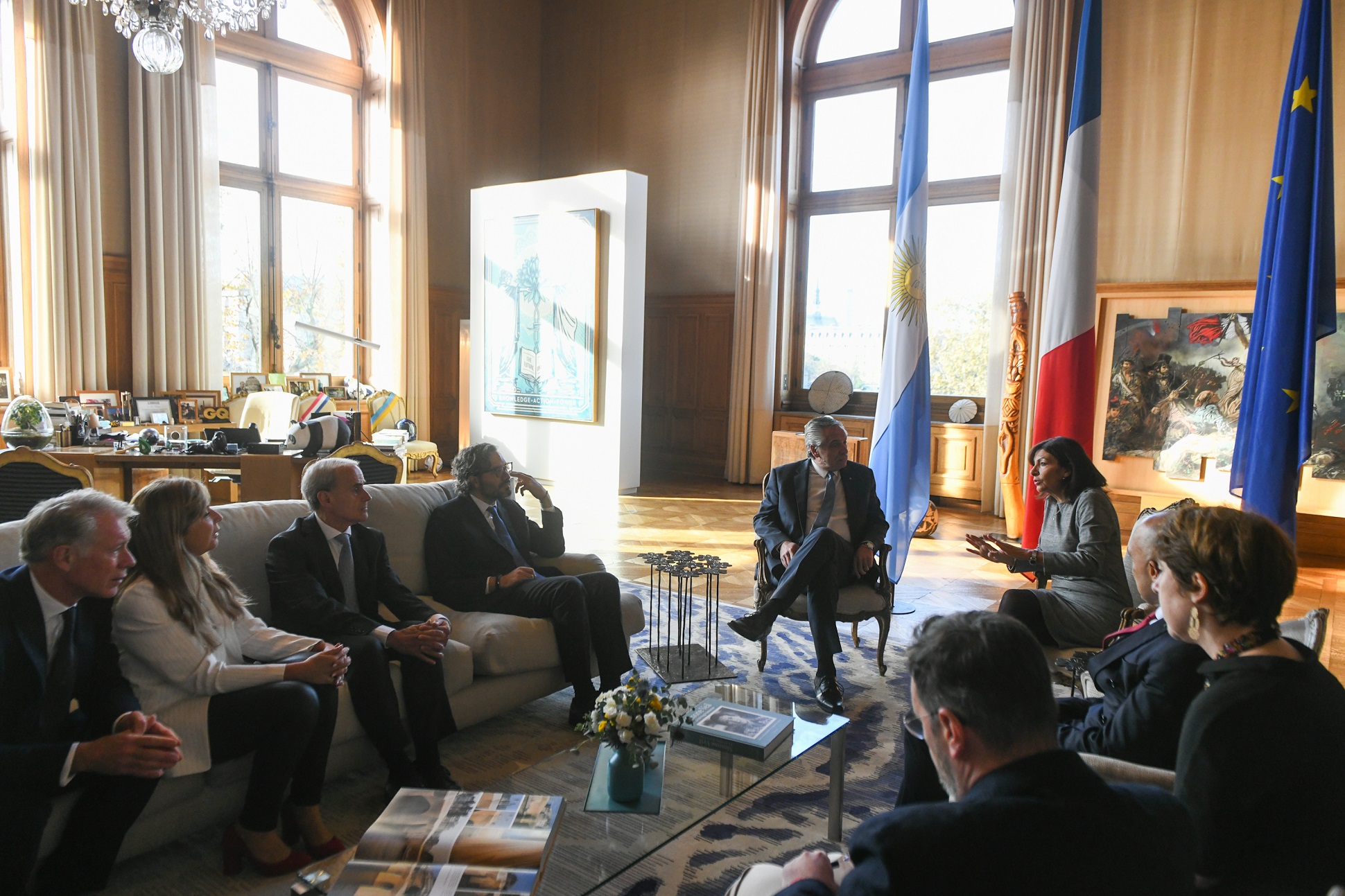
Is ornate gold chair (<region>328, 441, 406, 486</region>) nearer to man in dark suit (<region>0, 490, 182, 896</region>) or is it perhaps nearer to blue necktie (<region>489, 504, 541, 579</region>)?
blue necktie (<region>489, 504, 541, 579</region>)

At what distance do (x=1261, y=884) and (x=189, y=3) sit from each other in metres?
6.44

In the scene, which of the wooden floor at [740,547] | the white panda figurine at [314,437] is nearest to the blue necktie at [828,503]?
the wooden floor at [740,547]

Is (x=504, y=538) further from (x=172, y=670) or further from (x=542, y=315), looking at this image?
(x=542, y=315)

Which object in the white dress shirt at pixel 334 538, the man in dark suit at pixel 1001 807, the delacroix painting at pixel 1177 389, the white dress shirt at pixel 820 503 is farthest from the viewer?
Result: the delacroix painting at pixel 1177 389

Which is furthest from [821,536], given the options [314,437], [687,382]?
[687,382]

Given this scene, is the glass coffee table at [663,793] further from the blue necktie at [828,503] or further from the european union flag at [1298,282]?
the european union flag at [1298,282]

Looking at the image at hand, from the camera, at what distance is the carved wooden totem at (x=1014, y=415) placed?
7125 millimetres

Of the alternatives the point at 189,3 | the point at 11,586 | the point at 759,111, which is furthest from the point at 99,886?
the point at 759,111

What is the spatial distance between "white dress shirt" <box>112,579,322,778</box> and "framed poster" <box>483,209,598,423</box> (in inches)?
264

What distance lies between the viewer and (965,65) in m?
8.60

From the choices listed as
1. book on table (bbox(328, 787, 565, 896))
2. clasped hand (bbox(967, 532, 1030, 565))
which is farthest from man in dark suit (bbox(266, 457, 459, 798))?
clasped hand (bbox(967, 532, 1030, 565))

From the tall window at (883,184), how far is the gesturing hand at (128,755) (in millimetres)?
7336

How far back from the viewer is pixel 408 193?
386 inches

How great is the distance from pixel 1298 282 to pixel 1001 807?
11.4 ft
